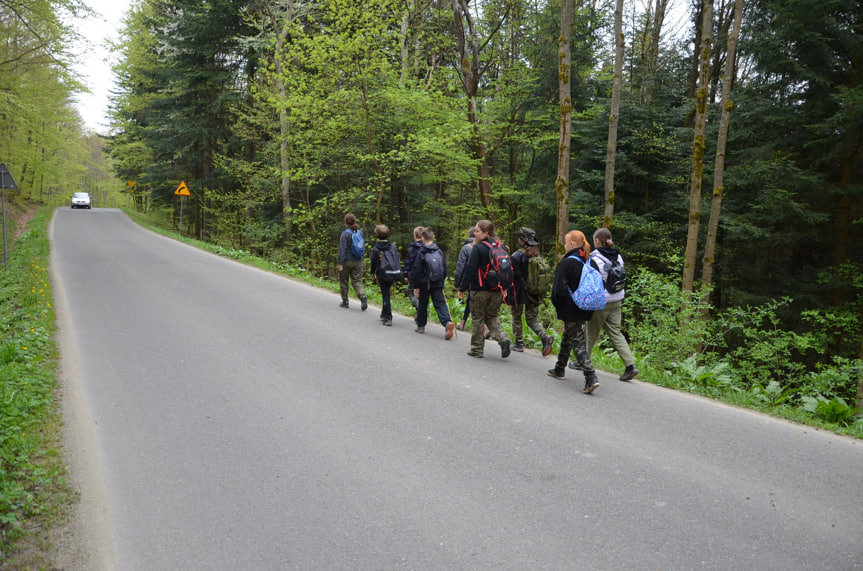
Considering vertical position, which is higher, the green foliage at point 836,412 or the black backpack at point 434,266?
the black backpack at point 434,266

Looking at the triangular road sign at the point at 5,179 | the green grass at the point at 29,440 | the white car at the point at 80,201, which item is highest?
the white car at the point at 80,201

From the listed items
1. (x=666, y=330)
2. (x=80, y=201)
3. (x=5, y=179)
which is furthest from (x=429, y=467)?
(x=80, y=201)

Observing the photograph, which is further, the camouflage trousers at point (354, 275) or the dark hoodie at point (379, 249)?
the camouflage trousers at point (354, 275)

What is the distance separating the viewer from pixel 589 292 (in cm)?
637

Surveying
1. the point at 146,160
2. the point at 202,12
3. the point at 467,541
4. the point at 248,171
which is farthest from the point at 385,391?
the point at 146,160

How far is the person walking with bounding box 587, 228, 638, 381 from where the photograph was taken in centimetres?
711

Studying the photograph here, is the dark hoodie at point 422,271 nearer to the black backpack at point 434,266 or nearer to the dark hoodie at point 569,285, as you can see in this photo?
the black backpack at point 434,266

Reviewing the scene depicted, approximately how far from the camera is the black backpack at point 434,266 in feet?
29.6

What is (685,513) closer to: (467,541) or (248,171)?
(467,541)

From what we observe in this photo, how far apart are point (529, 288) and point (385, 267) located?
3.15 meters

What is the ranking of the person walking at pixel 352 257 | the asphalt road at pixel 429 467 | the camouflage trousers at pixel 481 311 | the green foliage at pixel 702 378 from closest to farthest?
the asphalt road at pixel 429 467, the green foliage at pixel 702 378, the camouflage trousers at pixel 481 311, the person walking at pixel 352 257

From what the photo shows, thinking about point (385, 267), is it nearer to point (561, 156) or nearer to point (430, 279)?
point (430, 279)

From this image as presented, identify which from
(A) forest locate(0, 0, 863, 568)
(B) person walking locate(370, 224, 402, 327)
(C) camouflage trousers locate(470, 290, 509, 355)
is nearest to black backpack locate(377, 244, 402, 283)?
(B) person walking locate(370, 224, 402, 327)

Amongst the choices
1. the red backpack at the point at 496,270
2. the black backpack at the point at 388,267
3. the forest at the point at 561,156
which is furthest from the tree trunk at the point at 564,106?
the red backpack at the point at 496,270
